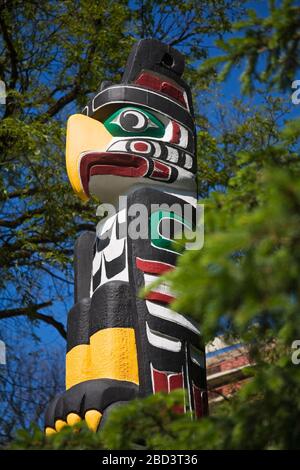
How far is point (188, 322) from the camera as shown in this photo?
4.99 metres

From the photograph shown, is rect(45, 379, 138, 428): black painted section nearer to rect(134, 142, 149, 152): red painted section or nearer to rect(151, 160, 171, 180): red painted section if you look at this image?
rect(151, 160, 171, 180): red painted section

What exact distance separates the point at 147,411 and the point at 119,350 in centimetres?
202

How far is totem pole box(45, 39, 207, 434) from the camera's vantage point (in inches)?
185

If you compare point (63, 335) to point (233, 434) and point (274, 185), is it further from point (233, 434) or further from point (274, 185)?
point (274, 185)

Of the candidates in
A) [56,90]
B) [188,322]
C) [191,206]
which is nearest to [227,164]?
[56,90]

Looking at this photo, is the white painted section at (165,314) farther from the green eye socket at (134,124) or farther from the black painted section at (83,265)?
the green eye socket at (134,124)

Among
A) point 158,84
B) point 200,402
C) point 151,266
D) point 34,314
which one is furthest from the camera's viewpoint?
point 34,314

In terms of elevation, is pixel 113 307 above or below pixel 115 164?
below

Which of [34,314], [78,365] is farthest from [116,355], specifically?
[34,314]

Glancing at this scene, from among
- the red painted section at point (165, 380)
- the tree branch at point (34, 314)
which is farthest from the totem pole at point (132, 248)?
the tree branch at point (34, 314)

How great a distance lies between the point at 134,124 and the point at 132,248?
116 centimetres

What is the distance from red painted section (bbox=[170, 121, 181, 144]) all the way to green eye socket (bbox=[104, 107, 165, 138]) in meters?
0.09

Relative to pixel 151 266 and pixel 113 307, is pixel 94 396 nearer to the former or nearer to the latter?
pixel 113 307

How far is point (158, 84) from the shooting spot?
Result: 20.7ft
